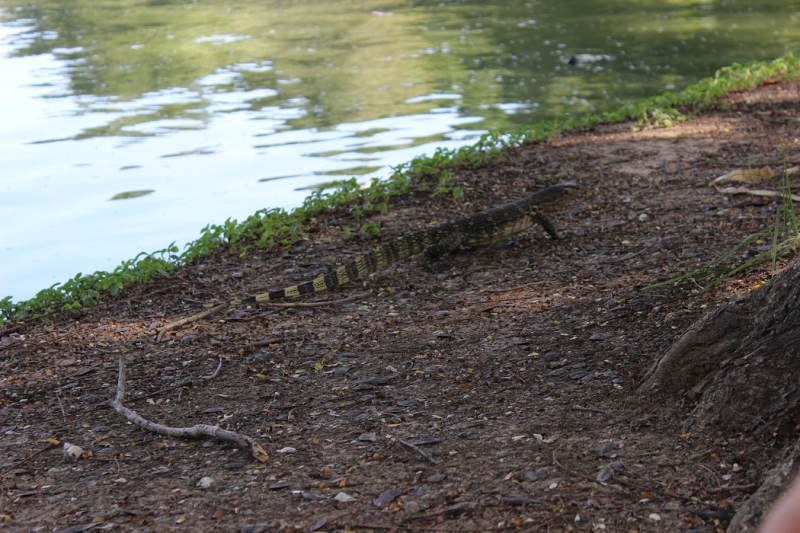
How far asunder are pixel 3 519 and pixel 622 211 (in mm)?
5403

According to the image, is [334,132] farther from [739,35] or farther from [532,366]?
[739,35]

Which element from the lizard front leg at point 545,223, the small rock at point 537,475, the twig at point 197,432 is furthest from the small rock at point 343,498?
the lizard front leg at point 545,223

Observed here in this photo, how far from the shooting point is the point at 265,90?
15.1 metres

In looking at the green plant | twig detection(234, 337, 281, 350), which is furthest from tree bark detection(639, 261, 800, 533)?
the green plant

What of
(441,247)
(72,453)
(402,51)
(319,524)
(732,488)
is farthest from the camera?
(402,51)

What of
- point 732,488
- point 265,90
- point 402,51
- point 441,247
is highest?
point 402,51

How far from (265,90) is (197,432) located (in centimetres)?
1246

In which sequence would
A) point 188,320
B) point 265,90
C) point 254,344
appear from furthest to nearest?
point 265,90, point 188,320, point 254,344

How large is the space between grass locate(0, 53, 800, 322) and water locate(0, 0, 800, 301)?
1.26 meters

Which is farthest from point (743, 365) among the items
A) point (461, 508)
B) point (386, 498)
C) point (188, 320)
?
point (188, 320)

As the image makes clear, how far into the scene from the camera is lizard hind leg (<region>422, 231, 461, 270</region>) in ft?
19.8

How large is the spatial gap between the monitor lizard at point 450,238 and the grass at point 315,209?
2.75 feet

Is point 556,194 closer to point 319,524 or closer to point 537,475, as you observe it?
point 537,475

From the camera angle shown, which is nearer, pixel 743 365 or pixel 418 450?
pixel 743 365
